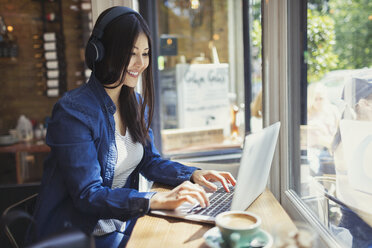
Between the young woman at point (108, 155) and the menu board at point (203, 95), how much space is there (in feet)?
4.69

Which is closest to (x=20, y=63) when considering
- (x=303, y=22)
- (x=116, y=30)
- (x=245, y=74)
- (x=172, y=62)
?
(x=172, y=62)

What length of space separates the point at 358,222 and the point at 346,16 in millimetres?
2313

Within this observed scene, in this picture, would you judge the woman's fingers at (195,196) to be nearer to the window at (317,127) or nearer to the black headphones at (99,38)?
the window at (317,127)

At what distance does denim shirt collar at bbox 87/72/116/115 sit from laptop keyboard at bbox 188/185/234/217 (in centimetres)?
49

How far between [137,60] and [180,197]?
59cm

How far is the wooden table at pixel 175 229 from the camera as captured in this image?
2.89 ft

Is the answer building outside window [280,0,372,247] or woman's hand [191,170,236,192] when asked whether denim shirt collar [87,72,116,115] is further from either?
building outside window [280,0,372,247]

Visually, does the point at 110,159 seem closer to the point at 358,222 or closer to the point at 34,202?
the point at 34,202

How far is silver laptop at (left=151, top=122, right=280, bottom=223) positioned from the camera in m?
0.89

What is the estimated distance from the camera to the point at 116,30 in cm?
125

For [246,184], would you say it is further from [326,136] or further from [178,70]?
[178,70]

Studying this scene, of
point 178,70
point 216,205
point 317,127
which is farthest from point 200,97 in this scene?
point 216,205

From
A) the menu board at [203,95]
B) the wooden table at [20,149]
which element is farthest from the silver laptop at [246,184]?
the wooden table at [20,149]

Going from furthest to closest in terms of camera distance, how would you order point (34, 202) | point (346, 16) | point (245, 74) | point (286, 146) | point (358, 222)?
1. point (346, 16)
2. point (245, 74)
3. point (286, 146)
4. point (34, 202)
5. point (358, 222)
